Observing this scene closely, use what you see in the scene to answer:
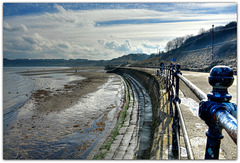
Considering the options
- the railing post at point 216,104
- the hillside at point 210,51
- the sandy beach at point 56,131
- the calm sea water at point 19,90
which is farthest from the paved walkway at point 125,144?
the hillside at point 210,51

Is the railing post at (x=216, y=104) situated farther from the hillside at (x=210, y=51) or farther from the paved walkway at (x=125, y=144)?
the hillside at (x=210, y=51)

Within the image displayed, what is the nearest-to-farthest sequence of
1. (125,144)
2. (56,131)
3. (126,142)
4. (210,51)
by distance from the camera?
(125,144)
(126,142)
(56,131)
(210,51)

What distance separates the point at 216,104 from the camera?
92cm

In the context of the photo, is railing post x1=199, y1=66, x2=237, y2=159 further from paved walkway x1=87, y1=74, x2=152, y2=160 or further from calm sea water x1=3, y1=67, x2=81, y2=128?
calm sea water x1=3, y1=67, x2=81, y2=128

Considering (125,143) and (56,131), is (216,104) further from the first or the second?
(56,131)

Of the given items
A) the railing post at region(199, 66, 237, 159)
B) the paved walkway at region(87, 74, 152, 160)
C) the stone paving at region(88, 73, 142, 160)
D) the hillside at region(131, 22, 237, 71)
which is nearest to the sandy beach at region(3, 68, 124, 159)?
the paved walkway at region(87, 74, 152, 160)

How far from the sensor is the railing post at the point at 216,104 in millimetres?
883

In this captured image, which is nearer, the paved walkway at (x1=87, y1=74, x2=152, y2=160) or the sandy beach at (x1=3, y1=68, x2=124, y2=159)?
the paved walkway at (x1=87, y1=74, x2=152, y2=160)

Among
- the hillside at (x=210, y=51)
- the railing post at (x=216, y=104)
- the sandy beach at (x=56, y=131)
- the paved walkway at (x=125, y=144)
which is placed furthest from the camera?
the hillside at (x=210, y=51)

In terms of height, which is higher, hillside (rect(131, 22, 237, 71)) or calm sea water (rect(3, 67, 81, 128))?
hillside (rect(131, 22, 237, 71))

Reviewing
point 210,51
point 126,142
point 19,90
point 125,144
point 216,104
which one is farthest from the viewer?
point 210,51

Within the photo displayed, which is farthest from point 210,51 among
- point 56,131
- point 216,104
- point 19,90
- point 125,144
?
point 216,104

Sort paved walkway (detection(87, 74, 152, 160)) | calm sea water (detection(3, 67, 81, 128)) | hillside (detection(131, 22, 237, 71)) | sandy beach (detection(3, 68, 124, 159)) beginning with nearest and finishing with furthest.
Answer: paved walkway (detection(87, 74, 152, 160)) < sandy beach (detection(3, 68, 124, 159)) < calm sea water (detection(3, 67, 81, 128)) < hillside (detection(131, 22, 237, 71))

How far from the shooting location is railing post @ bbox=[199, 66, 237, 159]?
0.88 meters
